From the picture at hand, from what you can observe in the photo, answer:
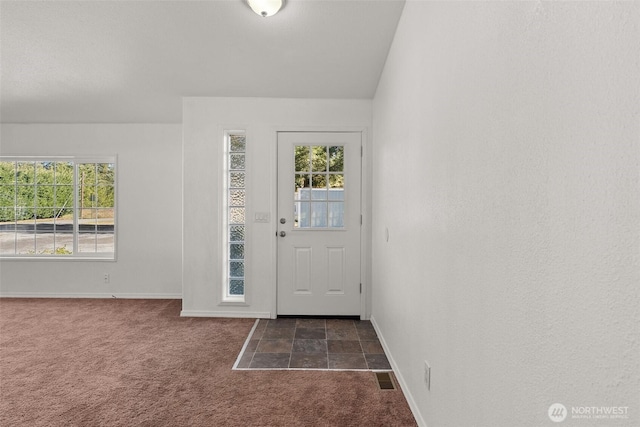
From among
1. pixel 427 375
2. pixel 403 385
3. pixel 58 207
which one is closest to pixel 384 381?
pixel 403 385

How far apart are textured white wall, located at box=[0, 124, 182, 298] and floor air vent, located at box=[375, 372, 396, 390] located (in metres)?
3.06

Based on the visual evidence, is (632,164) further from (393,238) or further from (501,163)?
(393,238)

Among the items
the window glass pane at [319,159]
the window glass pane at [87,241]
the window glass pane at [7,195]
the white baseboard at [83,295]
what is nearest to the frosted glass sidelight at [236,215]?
the window glass pane at [319,159]

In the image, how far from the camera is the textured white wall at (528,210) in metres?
0.58

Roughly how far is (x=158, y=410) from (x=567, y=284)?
2099mm

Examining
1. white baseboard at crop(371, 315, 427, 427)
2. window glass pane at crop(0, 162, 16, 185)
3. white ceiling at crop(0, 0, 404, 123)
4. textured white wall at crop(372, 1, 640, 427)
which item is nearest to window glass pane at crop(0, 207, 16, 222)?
window glass pane at crop(0, 162, 16, 185)

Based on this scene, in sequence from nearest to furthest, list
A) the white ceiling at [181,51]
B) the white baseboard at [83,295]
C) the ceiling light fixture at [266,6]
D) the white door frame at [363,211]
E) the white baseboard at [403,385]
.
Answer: the white baseboard at [403,385] → the ceiling light fixture at [266,6] → the white ceiling at [181,51] → the white door frame at [363,211] → the white baseboard at [83,295]

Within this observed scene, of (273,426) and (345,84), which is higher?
(345,84)

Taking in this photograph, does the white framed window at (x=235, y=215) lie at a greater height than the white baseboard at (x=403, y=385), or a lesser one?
greater

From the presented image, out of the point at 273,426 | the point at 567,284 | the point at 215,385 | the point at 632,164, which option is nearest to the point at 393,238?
the point at 273,426

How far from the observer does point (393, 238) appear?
2451 millimetres

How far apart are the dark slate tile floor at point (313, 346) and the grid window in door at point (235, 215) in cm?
53

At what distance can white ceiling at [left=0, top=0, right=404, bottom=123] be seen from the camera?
2074 mm

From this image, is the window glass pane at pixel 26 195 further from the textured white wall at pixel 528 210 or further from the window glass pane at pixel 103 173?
the textured white wall at pixel 528 210
